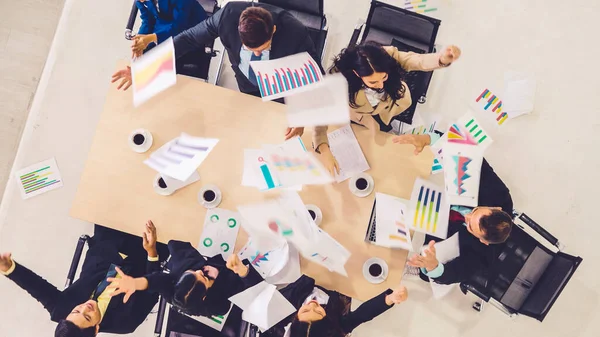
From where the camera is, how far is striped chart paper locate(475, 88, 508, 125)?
2.67 metres

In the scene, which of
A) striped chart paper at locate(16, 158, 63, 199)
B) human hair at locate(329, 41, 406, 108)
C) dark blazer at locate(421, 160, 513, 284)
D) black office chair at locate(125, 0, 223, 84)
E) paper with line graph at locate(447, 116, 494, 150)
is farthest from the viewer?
striped chart paper at locate(16, 158, 63, 199)

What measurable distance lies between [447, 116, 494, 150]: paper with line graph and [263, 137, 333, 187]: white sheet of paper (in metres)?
0.67

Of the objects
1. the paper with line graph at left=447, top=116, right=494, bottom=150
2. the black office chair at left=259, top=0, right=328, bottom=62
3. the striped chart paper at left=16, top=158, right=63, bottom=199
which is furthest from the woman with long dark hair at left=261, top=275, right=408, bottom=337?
the striped chart paper at left=16, top=158, right=63, bottom=199

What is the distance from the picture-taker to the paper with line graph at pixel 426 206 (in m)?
1.95

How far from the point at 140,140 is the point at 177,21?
655mm

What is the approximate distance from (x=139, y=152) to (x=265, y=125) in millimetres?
576

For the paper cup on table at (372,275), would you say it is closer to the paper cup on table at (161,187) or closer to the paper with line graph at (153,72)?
the paper cup on table at (161,187)

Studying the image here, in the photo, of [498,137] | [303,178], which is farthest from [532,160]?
[303,178]

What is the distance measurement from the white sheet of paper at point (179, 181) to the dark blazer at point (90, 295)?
15.1 inches

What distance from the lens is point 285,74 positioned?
74.9 inches

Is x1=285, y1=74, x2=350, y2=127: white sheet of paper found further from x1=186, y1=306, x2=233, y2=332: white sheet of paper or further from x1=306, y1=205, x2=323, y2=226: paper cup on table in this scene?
x1=186, y1=306, x2=233, y2=332: white sheet of paper

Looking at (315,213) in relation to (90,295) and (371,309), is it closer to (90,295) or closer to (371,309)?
(371,309)

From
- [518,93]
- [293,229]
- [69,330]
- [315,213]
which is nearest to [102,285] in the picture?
[69,330]

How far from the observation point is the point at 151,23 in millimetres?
2264
